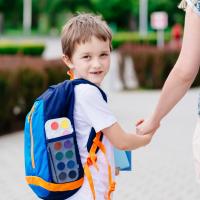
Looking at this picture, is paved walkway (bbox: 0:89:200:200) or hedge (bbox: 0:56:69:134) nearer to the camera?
paved walkway (bbox: 0:89:200:200)

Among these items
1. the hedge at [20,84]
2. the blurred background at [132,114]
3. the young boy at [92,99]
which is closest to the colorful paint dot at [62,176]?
the young boy at [92,99]

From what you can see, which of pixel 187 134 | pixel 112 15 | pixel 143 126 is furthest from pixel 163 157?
pixel 112 15

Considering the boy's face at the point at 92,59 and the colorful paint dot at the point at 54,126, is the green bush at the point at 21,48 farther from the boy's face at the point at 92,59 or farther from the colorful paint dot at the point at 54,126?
the colorful paint dot at the point at 54,126

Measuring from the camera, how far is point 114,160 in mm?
3361

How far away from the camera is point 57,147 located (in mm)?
3070

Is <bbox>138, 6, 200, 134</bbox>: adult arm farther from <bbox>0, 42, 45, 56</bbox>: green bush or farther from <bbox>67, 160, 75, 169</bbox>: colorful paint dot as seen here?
<bbox>0, 42, 45, 56</bbox>: green bush

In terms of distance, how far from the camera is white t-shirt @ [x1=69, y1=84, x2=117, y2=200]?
3.07m

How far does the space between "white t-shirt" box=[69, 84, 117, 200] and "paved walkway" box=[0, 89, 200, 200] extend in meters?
2.93

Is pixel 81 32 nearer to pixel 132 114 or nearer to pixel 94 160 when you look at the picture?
pixel 94 160

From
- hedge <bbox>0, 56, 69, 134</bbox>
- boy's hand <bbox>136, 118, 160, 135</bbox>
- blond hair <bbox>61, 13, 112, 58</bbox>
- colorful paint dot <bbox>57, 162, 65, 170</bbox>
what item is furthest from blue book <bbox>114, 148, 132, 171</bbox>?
hedge <bbox>0, 56, 69, 134</bbox>

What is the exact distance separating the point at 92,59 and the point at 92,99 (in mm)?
189

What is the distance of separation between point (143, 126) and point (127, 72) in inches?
582

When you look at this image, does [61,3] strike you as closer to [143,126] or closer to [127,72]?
[127,72]

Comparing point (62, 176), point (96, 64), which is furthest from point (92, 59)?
point (62, 176)
